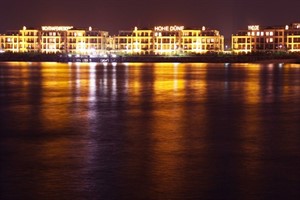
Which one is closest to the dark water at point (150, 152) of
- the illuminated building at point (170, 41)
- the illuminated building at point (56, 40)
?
the illuminated building at point (170, 41)

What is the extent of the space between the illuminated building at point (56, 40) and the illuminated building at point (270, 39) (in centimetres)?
4090

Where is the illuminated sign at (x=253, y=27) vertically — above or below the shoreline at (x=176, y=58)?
above

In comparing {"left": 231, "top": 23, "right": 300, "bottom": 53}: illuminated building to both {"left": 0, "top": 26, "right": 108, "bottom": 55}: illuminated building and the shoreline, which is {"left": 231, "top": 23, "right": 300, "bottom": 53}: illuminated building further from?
{"left": 0, "top": 26, "right": 108, "bottom": 55}: illuminated building

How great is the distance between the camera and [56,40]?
6914 inches

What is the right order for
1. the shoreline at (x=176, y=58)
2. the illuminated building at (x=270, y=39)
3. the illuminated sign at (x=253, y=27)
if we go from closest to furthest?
the shoreline at (x=176, y=58) → the illuminated building at (x=270, y=39) → the illuminated sign at (x=253, y=27)

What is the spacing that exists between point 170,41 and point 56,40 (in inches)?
1382

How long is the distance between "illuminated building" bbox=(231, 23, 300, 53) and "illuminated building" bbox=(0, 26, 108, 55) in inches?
1610

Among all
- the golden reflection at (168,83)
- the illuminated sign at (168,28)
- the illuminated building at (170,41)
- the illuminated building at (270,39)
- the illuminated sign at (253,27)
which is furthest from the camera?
the illuminated sign at (168,28)

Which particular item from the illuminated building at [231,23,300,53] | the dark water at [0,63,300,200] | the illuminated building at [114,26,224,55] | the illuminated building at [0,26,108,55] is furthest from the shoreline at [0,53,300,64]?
the dark water at [0,63,300,200]

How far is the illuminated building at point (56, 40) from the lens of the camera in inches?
6732

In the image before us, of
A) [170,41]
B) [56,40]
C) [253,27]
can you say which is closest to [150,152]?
[170,41]

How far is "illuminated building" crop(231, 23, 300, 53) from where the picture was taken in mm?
162125

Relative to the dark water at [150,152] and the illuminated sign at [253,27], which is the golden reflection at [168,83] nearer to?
the dark water at [150,152]

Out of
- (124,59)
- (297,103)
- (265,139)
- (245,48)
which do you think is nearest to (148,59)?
(124,59)
